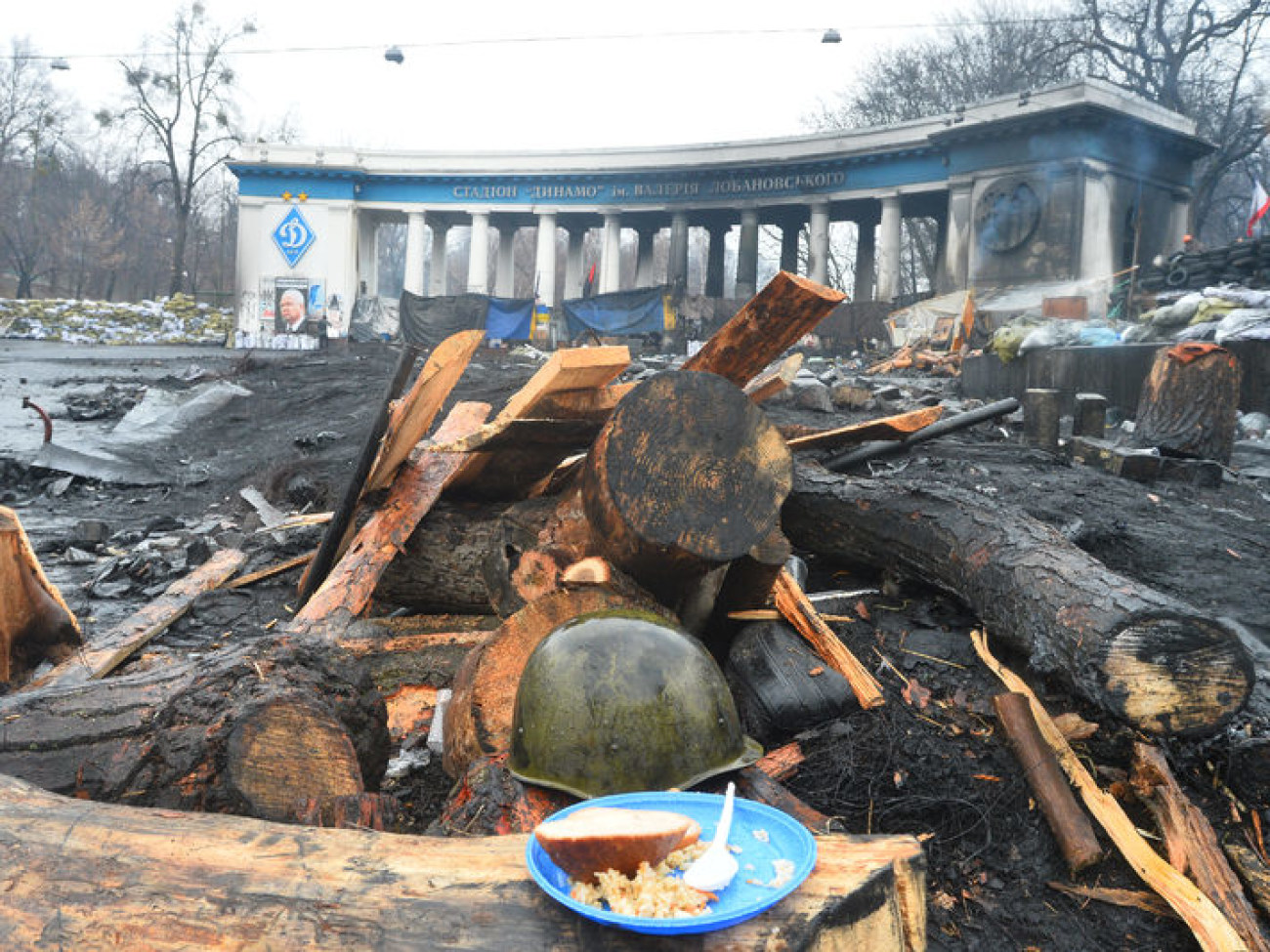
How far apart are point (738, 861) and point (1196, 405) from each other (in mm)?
8242

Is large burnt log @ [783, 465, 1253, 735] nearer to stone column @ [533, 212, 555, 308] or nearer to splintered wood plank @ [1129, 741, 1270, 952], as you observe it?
splintered wood plank @ [1129, 741, 1270, 952]

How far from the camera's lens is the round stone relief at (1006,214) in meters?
25.5

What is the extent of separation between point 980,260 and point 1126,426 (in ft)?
58.4

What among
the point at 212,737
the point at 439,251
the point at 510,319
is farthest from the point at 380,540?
the point at 439,251

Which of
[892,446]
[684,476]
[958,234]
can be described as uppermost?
[958,234]

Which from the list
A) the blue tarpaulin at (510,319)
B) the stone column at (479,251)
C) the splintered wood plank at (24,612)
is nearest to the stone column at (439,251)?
the stone column at (479,251)

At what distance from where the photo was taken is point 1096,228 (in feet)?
82.7

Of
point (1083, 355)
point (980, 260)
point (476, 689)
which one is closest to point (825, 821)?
point (476, 689)

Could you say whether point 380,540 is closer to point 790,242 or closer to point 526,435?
point 526,435

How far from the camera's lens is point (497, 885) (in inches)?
61.6

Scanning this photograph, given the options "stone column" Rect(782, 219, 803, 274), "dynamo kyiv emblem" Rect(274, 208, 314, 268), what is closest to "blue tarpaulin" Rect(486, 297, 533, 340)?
"dynamo kyiv emblem" Rect(274, 208, 314, 268)

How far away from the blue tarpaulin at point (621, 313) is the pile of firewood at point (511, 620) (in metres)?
22.0

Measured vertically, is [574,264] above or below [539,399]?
above

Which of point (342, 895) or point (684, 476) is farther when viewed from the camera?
point (684, 476)
